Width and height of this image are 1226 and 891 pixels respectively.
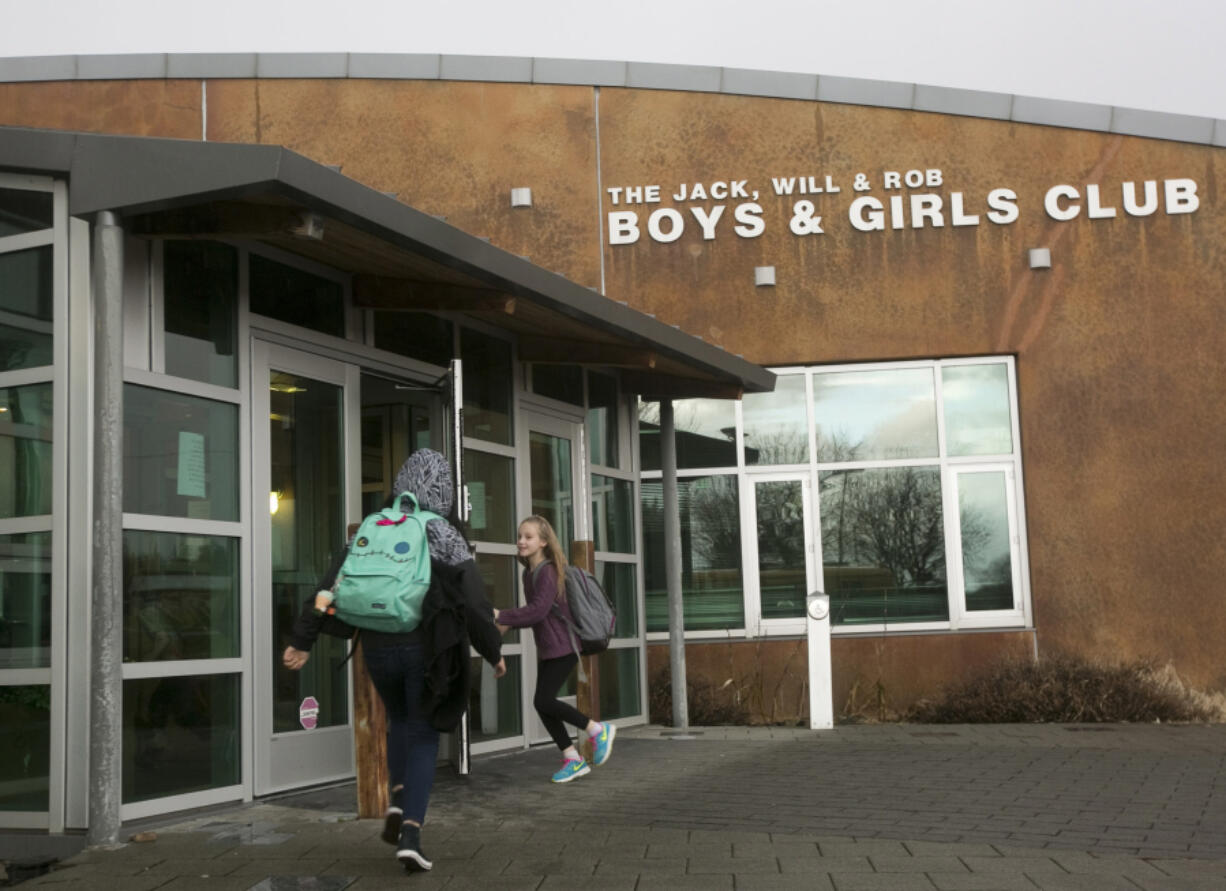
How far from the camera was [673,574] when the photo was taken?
1246 centimetres

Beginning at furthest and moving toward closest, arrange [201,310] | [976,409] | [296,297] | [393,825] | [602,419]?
[976,409], [602,419], [296,297], [201,310], [393,825]

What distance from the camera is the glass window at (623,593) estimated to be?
12.2m

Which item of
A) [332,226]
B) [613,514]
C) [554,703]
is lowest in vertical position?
[554,703]

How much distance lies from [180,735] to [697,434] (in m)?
8.33

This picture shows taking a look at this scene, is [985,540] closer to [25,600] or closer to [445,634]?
[445,634]

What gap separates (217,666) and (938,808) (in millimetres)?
3646

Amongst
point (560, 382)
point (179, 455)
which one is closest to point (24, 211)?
point (179, 455)

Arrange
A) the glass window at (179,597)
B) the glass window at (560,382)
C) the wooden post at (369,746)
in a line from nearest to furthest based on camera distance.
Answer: the glass window at (179,597)
the wooden post at (369,746)
the glass window at (560,382)

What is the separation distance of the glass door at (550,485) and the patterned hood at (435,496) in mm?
4293

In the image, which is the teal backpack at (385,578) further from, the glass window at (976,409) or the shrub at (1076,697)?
the glass window at (976,409)

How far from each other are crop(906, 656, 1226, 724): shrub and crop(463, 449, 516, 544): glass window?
499cm

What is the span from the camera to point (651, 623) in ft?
47.3

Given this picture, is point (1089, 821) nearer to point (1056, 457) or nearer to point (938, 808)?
point (938, 808)

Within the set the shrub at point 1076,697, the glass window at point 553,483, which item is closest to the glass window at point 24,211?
the glass window at point 553,483
